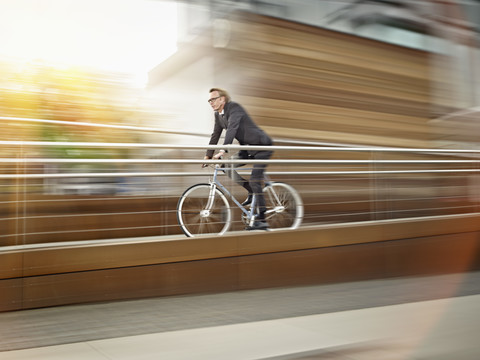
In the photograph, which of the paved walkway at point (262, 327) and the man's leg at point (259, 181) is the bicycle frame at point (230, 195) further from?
the paved walkway at point (262, 327)

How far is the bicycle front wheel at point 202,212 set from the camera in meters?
6.45

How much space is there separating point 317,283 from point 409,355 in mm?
2996

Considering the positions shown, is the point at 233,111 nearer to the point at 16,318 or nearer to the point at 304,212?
the point at 304,212

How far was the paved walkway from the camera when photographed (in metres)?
3.78

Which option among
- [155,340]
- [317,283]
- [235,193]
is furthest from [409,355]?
[235,193]

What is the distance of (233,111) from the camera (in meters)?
6.88

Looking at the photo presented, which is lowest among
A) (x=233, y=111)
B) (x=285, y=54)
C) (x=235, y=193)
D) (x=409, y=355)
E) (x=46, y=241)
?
(x=409, y=355)

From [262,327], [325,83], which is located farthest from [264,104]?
[262,327]

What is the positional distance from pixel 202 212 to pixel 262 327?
230 centimetres

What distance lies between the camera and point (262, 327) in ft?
14.8

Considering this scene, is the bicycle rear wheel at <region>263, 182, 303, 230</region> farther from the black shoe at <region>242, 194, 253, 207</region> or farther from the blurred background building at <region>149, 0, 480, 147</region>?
the blurred background building at <region>149, 0, 480, 147</region>

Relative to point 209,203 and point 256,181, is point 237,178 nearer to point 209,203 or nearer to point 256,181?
point 256,181

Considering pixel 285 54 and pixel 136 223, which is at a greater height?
pixel 285 54

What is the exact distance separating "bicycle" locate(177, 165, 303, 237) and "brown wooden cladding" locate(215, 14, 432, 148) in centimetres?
345
